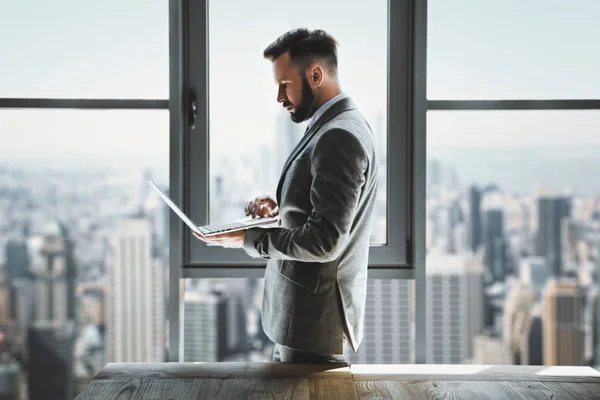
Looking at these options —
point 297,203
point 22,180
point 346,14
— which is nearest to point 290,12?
point 346,14

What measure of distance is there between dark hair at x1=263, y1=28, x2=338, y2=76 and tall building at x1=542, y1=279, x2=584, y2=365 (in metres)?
1.29

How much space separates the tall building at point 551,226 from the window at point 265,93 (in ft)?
1.71

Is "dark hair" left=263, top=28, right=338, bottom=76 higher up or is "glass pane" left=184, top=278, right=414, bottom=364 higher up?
"dark hair" left=263, top=28, right=338, bottom=76

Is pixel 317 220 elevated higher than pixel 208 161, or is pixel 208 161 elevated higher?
pixel 208 161

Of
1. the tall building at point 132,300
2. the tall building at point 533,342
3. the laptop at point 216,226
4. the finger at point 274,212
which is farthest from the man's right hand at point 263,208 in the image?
the tall building at point 533,342

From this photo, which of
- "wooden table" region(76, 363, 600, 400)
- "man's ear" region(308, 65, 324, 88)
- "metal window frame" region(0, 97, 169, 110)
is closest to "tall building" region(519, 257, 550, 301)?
"wooden table" region(76, 363, 600, 400)

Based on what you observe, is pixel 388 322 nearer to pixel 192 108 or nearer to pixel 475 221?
pixel 475 221

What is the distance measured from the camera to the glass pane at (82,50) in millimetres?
2324

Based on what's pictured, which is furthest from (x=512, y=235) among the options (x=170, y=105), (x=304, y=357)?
(x=170, y=105)

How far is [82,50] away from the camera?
233cm

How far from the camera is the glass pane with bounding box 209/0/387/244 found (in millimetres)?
2309

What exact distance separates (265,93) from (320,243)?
941mm

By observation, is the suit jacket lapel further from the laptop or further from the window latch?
the window latch

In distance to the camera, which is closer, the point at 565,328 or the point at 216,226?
the point at 216,226
